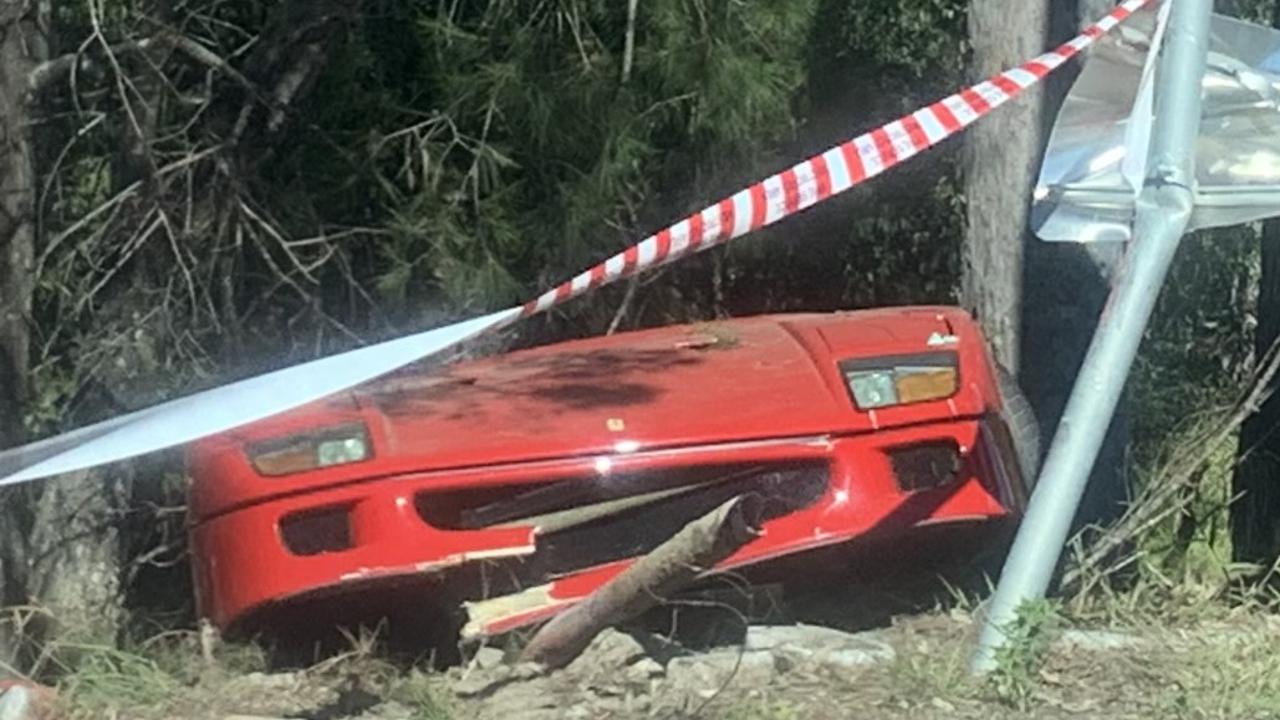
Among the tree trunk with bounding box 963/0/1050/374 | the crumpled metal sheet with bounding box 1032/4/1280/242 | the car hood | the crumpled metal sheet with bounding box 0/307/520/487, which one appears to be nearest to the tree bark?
the tree trunk with bounding box 963/0/1050/374

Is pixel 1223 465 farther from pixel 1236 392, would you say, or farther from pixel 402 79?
pixel 402 79

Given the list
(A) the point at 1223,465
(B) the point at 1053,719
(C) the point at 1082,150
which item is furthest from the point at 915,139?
(A) the point at 1223,465

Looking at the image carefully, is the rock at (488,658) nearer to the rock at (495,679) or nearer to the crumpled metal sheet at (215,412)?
the rock at (495,679)

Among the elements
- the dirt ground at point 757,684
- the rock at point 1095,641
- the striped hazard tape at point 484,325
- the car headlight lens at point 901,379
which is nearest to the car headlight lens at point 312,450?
the striped hazard tape at point 484,325

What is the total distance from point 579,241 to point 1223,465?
7.63 feet

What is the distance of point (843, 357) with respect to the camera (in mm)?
5738

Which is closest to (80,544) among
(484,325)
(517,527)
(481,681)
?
(517,527)

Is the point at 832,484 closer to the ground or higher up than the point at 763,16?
closer to the ground

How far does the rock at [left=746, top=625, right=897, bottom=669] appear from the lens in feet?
16.8

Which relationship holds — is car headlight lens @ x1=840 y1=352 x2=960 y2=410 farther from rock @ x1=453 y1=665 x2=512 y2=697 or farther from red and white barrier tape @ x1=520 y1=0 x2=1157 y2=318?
rock @ x1=453 y1=665 x2=512 y2=697

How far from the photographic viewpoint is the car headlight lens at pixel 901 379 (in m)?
5.59

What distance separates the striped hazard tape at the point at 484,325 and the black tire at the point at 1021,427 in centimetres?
77

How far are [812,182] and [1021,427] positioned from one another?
1.06 metres

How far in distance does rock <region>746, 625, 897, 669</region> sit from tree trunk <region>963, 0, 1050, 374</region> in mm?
1806
